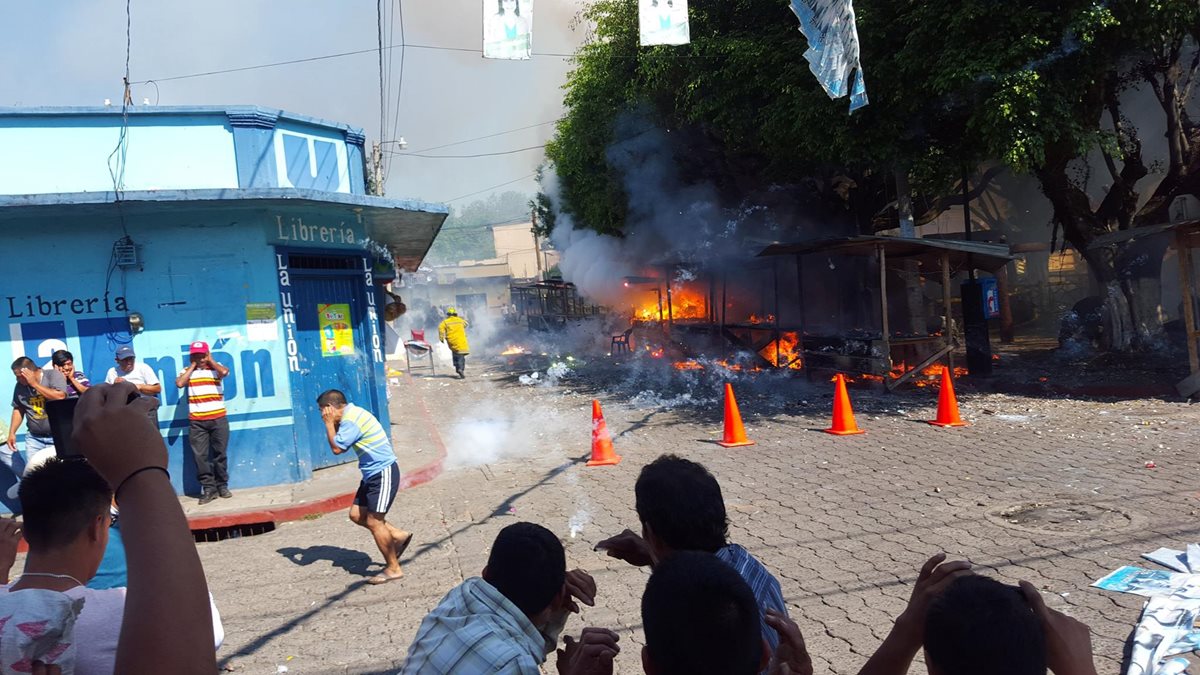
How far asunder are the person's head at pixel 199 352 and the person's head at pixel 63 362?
3.64 feet

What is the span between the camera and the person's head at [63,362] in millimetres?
8281

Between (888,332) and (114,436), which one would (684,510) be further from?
(888,332)

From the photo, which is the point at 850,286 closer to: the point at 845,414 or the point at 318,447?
the point at 845,414

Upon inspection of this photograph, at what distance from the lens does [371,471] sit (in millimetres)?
6320

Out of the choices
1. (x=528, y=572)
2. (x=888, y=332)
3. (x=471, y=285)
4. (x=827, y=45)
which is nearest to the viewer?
(x=528, y=572)

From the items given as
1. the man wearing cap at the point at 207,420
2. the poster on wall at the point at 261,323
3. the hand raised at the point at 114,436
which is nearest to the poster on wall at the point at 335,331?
the poster on wall at the point at 261,323

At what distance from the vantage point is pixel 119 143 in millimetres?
9555

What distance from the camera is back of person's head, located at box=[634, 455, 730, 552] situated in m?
2.58

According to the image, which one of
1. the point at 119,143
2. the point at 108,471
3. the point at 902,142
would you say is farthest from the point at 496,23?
the point at 902,142

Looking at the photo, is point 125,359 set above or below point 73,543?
above

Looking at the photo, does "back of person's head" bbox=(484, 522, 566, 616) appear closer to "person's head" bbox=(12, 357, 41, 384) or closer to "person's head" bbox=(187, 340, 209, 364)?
"person's head" bbox=(187, 340, 209, 364)

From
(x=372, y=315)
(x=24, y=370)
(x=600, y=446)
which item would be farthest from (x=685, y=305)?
(x=24, y=370)

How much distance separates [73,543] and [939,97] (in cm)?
1342

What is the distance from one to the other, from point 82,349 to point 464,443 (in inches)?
200
